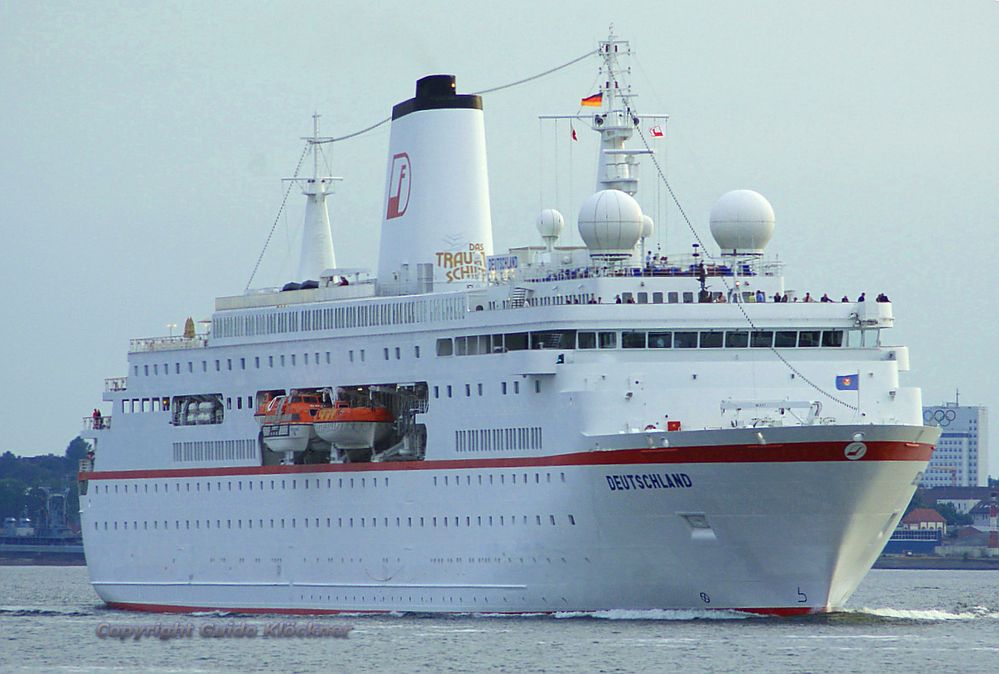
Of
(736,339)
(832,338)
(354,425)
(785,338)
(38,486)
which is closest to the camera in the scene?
(736,339)

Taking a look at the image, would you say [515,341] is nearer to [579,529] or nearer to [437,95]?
[579,529]

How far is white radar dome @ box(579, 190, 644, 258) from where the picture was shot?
57781 millimetres

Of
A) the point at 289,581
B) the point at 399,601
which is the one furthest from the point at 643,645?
the point at 289,581

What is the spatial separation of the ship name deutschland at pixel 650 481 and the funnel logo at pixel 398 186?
14709 millimetres

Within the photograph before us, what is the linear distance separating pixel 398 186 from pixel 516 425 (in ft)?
38.7

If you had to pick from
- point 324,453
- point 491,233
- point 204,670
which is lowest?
Result: point 204,670

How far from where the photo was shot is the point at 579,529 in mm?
54906

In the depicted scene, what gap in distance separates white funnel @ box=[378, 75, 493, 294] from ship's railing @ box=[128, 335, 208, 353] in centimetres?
636

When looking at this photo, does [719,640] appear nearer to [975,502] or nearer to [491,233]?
[491,233]

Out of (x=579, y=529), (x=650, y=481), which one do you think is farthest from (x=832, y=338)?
(x=579, y=529)

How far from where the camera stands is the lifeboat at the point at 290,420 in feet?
205

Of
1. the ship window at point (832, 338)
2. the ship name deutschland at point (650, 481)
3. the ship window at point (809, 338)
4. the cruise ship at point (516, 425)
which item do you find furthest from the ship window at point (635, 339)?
the ship window at point (832, 338)

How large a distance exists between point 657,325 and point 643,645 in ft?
28.6

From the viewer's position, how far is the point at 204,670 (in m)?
51.1
